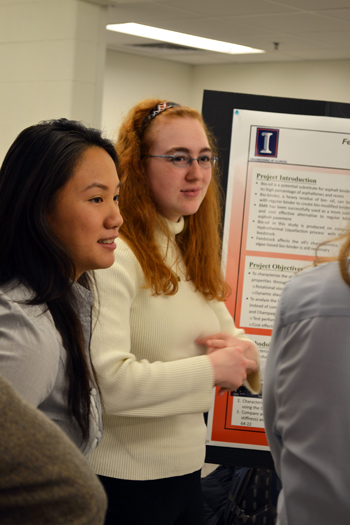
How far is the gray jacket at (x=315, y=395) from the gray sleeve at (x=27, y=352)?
0.34 m

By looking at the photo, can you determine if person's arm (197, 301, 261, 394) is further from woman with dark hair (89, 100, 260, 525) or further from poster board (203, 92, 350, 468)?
poster board (203, 92, 350, 468)

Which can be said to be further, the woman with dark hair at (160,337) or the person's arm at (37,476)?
the woman with dark hair at (160,337)

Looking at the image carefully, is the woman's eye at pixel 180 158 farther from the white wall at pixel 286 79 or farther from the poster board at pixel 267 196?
the white wall at pixel 286 79

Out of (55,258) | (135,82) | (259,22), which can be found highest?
(259,22)

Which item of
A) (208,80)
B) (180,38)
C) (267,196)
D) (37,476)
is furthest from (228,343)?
(208,80)

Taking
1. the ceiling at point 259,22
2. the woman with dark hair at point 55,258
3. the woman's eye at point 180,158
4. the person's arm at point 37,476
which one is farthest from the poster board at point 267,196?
the ceiling at point 259,22

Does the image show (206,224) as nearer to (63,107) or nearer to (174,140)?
(174,140)

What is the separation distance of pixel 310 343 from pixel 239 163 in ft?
5.16

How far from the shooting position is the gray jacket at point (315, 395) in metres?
0.74

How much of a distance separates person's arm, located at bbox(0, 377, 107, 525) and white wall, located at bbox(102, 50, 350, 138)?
21.4ft

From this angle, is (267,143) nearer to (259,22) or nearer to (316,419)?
(316,419)

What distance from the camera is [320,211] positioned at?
7.48ft

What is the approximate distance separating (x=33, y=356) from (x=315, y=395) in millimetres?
401

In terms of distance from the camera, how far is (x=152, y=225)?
153 centimetres
